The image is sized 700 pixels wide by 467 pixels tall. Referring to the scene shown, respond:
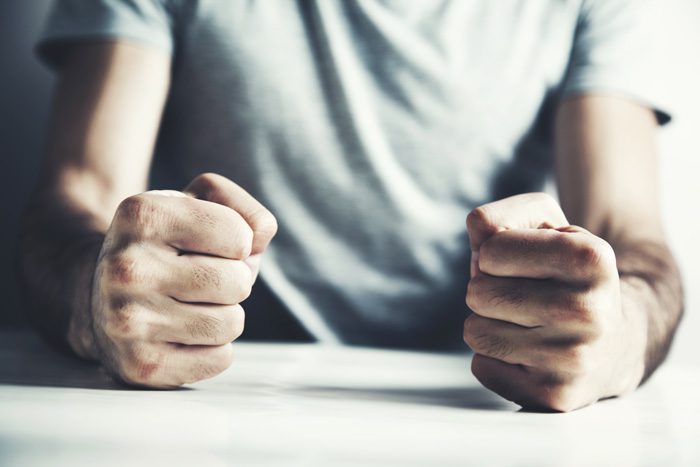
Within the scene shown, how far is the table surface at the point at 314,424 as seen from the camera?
0.35 m

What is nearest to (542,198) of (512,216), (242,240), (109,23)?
(512,216)

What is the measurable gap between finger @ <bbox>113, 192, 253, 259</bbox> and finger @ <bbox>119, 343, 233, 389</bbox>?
8cm

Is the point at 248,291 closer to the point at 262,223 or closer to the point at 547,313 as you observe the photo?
the point at 262,223

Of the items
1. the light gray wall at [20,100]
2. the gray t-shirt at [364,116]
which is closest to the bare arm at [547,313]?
the gray t-shirt at [364,116]

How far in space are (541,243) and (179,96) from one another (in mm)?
736

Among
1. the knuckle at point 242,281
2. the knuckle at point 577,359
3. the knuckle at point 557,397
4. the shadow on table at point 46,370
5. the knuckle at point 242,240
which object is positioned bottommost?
the shadow on table at point 46,370

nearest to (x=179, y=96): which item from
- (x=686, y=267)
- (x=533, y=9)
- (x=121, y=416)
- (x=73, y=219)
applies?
(x=73, y=219)

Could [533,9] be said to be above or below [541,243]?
above

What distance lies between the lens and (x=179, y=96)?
1030mm

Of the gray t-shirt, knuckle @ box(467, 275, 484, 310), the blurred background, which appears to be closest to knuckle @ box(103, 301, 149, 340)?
knuckle @ box(467, 275, 484, 310)

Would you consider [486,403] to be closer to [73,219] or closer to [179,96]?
[73,219]

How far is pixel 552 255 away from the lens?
18.5 inches

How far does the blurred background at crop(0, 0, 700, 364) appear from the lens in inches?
50.9

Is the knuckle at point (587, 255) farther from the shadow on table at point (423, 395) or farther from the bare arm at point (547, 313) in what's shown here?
the shadow on table at point (423, 395)
